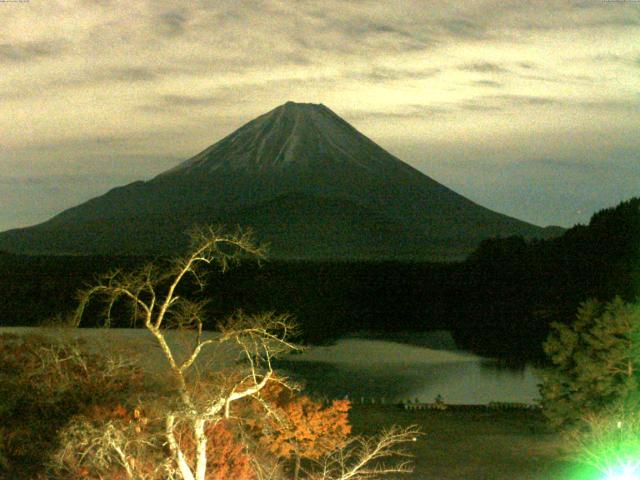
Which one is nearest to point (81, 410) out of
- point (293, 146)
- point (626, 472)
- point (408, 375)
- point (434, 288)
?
point (626, 472)

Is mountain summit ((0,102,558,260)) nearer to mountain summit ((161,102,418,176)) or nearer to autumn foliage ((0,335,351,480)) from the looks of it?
mountain summit ((161,102,418,176))

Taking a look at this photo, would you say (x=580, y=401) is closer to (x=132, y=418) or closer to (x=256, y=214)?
(x=132, y=418)

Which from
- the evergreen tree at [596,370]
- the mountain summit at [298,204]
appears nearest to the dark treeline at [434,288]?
the evergreen tree at [596,370]

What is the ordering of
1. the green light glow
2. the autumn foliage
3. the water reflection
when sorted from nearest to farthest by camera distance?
the green light glow, the autumn foliage, the water reflection

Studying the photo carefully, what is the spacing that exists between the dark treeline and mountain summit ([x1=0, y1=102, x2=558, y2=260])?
1225 inches

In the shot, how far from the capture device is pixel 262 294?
4556 cm

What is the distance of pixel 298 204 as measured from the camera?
9781cm

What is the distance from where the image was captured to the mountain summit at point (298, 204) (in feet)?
301

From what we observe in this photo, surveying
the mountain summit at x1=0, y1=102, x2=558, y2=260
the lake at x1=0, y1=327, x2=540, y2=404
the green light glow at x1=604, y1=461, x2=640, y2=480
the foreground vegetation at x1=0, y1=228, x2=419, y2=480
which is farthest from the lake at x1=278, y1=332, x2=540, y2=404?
the mountain summit at x1=0, y1=102, x2=558, y2=260

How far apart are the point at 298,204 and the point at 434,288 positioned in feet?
150

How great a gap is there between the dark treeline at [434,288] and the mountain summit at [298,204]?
3110cm

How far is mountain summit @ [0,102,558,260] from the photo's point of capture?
91.7 metres

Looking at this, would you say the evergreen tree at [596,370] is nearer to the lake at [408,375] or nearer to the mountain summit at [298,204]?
the lake at [408,375]

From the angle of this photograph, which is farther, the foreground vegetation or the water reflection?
the water reflection
